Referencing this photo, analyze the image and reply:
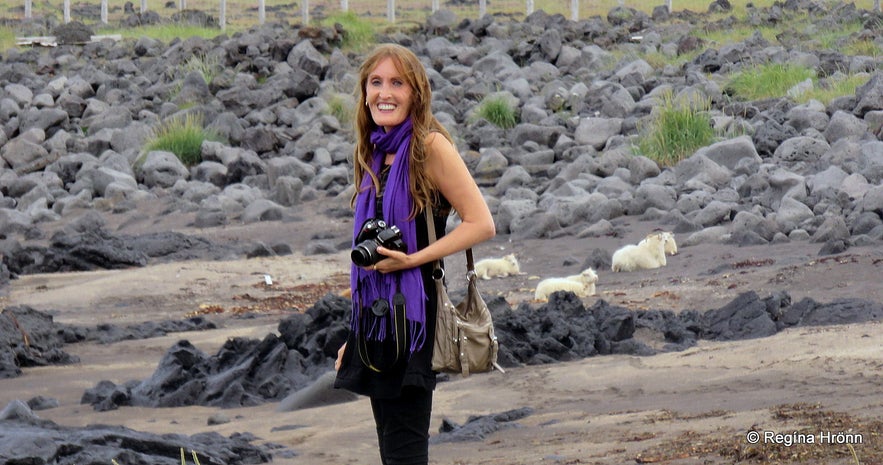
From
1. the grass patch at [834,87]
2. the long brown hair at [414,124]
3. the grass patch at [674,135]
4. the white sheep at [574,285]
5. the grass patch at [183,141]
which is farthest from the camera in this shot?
the grass patch at [183,141]

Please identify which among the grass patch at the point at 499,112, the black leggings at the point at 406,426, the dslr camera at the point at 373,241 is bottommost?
the grass patch at the point at 499,112

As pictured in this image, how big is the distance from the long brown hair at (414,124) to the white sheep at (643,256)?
23.1 feet

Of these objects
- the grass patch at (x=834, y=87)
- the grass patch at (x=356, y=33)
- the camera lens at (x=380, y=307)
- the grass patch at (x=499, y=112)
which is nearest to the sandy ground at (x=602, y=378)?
the camera lens at (x=380, y=307)

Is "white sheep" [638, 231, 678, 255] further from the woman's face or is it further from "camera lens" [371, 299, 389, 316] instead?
"camera lens" [371, 299, 389, 316]

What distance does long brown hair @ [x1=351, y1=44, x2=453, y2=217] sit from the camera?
13.5ft

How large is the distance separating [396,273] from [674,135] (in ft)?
41.5

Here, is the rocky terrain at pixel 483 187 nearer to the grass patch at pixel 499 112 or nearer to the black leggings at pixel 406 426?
the grass patch at pixel 499 112

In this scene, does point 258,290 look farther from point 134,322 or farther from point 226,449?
point 226,449

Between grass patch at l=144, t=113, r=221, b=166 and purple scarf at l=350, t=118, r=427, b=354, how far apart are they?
52.5 ft

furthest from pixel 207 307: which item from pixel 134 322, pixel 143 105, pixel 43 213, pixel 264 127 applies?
pixel 143 105

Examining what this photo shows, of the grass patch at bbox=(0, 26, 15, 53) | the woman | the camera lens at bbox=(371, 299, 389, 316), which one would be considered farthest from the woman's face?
the grass patch at bbox=(0, 26, 15, 53)

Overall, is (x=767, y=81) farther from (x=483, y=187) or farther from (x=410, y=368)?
(x=410, y=368)

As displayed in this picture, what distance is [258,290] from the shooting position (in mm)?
11992

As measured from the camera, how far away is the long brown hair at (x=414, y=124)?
4.11 m
